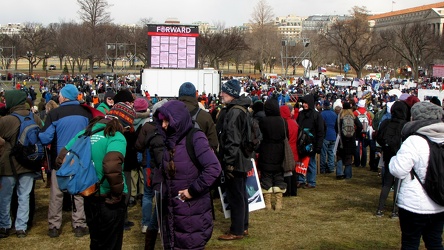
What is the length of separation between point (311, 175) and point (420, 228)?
5372mm

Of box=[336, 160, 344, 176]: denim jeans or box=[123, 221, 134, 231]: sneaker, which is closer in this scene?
box=[123, 221, 134, 231]: sneaker

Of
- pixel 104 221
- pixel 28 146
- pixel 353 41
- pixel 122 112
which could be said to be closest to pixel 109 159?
pixel 104 221

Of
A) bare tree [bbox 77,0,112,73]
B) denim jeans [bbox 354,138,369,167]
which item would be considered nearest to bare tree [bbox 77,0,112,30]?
bare tree [bbox 77,0,112,73]

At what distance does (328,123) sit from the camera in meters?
11.2

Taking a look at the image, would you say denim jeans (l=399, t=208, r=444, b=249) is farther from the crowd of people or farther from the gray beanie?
the gray beanie

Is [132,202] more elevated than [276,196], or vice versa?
[276,196]

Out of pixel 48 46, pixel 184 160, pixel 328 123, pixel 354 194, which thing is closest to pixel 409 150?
pixel 184 160

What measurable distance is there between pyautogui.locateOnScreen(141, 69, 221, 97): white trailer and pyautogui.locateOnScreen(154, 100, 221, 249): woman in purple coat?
31.7 m

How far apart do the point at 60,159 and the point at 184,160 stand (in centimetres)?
118

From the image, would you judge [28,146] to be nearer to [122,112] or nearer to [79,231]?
[79,231]

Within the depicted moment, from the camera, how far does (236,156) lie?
641cm

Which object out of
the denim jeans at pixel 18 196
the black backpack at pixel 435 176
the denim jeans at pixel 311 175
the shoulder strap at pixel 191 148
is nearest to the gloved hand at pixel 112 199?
the shoulder strap at pixel 191 148

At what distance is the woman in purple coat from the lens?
430 cm

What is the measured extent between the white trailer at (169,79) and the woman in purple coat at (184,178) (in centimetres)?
3166
